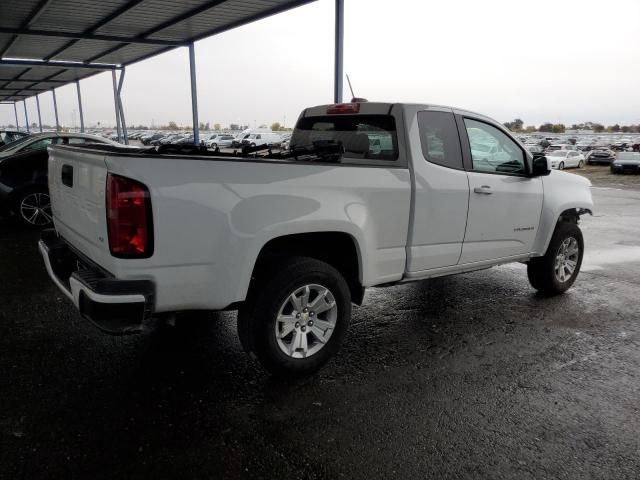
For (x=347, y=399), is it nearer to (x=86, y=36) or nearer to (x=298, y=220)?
(x=298, y=220)

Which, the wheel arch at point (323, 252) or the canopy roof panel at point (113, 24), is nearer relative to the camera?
the wheel arch at point (323, 252)

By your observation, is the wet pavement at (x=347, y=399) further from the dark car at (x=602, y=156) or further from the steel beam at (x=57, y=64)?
the dark car at (x=602, y=156)

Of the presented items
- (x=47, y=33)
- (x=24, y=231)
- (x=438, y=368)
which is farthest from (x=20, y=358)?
(x=47, y=33)

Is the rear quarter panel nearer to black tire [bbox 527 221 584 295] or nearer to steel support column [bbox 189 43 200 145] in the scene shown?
black tire [bbox 527 221 584 295]

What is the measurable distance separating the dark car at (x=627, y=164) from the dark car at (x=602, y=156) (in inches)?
209

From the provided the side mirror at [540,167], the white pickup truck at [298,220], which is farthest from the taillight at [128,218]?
the side mirror at [540,167]

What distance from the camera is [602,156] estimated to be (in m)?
33.6

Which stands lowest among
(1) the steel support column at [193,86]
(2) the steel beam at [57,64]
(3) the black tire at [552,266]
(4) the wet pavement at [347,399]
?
(4) the wet pavement at [347,399]

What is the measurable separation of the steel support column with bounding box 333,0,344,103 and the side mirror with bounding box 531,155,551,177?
5.90 m

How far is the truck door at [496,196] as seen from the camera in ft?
14.0

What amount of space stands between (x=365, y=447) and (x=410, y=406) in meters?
0.55

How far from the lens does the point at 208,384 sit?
3.26 metres

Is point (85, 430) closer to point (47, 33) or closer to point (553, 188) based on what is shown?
point (553, 188)

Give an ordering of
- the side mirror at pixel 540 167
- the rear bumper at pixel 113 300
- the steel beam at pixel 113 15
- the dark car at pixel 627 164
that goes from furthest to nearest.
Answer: the dark car at pixel 627 164, the steel beam at pixel 113 15, the side mirror at pixel 540 167, the rear bumper at pixel 113 300
